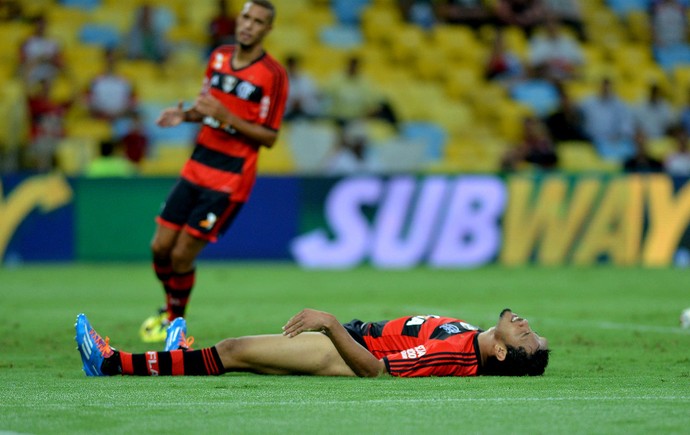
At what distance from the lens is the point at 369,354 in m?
6.71

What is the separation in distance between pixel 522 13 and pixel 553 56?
1228 mm

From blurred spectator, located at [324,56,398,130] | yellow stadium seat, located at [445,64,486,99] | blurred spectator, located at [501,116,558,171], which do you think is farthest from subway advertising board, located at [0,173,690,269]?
yellow stadium seat, located at [445,64,486,99]

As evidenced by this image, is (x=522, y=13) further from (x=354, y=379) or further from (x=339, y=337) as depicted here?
(x=339, y=337)

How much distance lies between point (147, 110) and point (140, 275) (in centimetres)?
395

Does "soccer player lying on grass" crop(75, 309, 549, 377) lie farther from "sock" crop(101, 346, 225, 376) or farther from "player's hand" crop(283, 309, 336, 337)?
"player's hand" crop(283, 309, 336, 337)

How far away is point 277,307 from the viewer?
11938 mm

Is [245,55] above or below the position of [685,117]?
above

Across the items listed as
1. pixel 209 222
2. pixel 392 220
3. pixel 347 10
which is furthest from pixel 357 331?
pixel 347 10

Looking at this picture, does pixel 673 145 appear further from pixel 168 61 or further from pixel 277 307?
pixel 277 307

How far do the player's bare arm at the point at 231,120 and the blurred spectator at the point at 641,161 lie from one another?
11585 mm

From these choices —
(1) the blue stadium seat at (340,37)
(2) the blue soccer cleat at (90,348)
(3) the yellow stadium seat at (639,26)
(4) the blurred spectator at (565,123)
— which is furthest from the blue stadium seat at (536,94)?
(2) the blue soccer cleat at (90,348)

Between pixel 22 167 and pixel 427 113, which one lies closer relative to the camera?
pixel 22 167

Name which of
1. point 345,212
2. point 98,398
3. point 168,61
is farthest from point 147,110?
point 98,398

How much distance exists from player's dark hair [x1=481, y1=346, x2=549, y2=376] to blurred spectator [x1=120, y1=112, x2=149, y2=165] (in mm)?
11860
